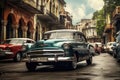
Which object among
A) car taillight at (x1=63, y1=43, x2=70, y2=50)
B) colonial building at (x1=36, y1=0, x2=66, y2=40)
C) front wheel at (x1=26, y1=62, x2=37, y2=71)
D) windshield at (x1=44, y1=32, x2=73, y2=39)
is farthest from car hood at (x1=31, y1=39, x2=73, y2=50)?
colonial building at (x1=36, y1=0, x2=66, y2=40)

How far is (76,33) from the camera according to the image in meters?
15.1

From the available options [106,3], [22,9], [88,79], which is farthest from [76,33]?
[106,3]

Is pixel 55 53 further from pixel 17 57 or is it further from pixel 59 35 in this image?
pixel 17 57

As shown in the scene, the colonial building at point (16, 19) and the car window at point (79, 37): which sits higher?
the colonial building at point (16, 19)

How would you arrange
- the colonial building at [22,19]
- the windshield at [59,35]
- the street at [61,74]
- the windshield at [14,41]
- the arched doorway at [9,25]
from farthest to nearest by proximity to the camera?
the arched doorway at [9,25] < the colonial building at [22,19] < the windshield at [14,41] < the windshield at [59,35] < the street at [61,74]

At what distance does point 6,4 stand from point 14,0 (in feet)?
2.93

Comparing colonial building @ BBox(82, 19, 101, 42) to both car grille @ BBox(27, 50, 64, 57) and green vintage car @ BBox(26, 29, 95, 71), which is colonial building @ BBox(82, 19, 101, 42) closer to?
green vintage car @ BBox(26, 29, 95, 71)

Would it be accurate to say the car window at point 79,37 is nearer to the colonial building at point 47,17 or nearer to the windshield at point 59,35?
the windshield at point 59,35

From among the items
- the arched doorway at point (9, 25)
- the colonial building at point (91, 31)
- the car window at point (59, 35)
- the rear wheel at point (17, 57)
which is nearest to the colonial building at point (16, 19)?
the arched doorway at point (9, 25)

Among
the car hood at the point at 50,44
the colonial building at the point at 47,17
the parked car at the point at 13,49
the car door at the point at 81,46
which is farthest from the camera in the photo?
the colonial building at the point at 47,17

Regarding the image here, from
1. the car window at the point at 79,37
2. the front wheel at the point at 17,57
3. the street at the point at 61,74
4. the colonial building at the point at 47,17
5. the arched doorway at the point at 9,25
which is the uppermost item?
the colonial building at the point at 47,17

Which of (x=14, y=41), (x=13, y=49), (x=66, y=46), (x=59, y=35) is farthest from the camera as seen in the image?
(x=14, y=41)

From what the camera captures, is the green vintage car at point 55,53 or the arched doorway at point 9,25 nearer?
the green vintage car at point 55,53

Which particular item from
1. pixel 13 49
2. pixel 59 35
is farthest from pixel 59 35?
pixel 13 49
